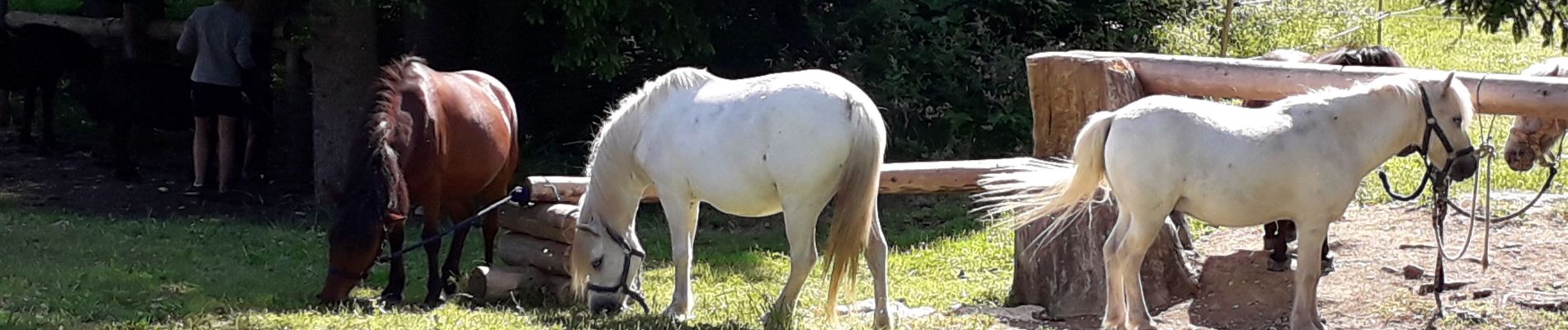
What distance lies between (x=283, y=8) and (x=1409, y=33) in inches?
466

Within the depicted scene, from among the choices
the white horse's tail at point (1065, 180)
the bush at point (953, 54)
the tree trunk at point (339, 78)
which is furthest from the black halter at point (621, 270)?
the bush at point (953, 54)

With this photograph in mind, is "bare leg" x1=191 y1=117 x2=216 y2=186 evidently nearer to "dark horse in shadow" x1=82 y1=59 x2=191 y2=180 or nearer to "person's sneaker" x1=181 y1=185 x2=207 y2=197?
"person's sneaker" x1=181 y1=185 x2=207 y2=197

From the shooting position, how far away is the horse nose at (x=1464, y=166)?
5484 millimetres

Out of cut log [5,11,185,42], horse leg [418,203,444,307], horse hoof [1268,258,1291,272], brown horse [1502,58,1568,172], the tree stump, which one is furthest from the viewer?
cut log [5,11,185,42]

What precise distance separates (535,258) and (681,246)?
1.12 metres

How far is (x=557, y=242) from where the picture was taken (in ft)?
23.2

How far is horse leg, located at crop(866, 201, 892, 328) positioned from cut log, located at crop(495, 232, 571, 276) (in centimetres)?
137

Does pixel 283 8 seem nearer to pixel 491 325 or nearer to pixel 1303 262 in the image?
pixel 491 325

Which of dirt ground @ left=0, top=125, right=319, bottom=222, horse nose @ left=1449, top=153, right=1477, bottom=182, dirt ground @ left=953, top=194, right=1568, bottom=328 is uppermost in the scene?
horse nose @ left=1449, top=153, right=1477, bottom=182

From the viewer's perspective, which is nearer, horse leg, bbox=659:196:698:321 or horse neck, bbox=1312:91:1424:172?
horse neck, bbox=1312:91:1424:172

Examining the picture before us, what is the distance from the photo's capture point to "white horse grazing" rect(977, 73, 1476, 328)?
18.0 ft

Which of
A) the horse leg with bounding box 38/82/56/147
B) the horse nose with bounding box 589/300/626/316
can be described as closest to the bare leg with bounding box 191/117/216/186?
the horse leg with bounding box 38/82/56/147

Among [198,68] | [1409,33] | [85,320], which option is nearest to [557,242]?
[85,320]

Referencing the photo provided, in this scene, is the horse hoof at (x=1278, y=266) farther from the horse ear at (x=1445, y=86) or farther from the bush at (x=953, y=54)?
the bush at (x=953, y=54)
